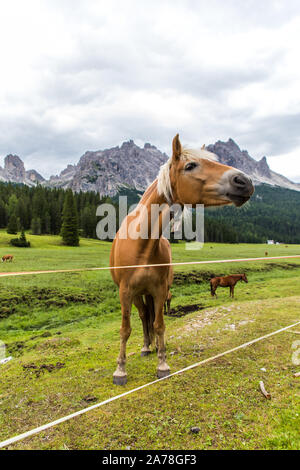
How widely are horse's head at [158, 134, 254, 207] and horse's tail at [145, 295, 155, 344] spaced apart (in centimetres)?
237

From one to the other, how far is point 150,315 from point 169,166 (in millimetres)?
3219

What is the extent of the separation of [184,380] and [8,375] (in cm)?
331

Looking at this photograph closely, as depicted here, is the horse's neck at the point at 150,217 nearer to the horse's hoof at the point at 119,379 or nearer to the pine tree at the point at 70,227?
the horse's hoof at the point at 119,379

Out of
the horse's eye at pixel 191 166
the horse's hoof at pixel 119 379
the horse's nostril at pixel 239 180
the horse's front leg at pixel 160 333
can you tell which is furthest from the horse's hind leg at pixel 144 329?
the horse's nostril at pixel 239 180

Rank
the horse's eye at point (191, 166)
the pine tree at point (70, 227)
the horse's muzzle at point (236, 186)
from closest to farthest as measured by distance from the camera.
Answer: the horse's muzzle at point (236, 186)
the horse's eye at point (191, 166)
the pine tree at point (70, 227)

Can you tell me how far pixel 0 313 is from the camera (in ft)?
31.5

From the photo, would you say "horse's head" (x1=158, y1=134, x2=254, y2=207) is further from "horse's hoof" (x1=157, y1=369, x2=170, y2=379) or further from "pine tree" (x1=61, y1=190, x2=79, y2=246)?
"pine tree" (x1=61, y1=190, x2=79, y2=246)

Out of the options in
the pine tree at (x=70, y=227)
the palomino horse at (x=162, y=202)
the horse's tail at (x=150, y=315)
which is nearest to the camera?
the palomino horse at (x=162, y=202)

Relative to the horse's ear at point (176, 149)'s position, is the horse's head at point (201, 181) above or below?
below

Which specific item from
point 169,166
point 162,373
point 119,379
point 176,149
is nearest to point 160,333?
point 162,373

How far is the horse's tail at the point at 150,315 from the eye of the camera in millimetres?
5152

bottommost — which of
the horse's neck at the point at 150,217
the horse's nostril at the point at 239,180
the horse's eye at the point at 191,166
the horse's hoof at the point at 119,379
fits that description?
the horse's hoof at the point at 119,379

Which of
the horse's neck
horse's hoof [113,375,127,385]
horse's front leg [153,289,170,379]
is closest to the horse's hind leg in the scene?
horse's front leg [153,289,170,379]

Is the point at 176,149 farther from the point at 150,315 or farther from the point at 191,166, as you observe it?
the point at 150,315
